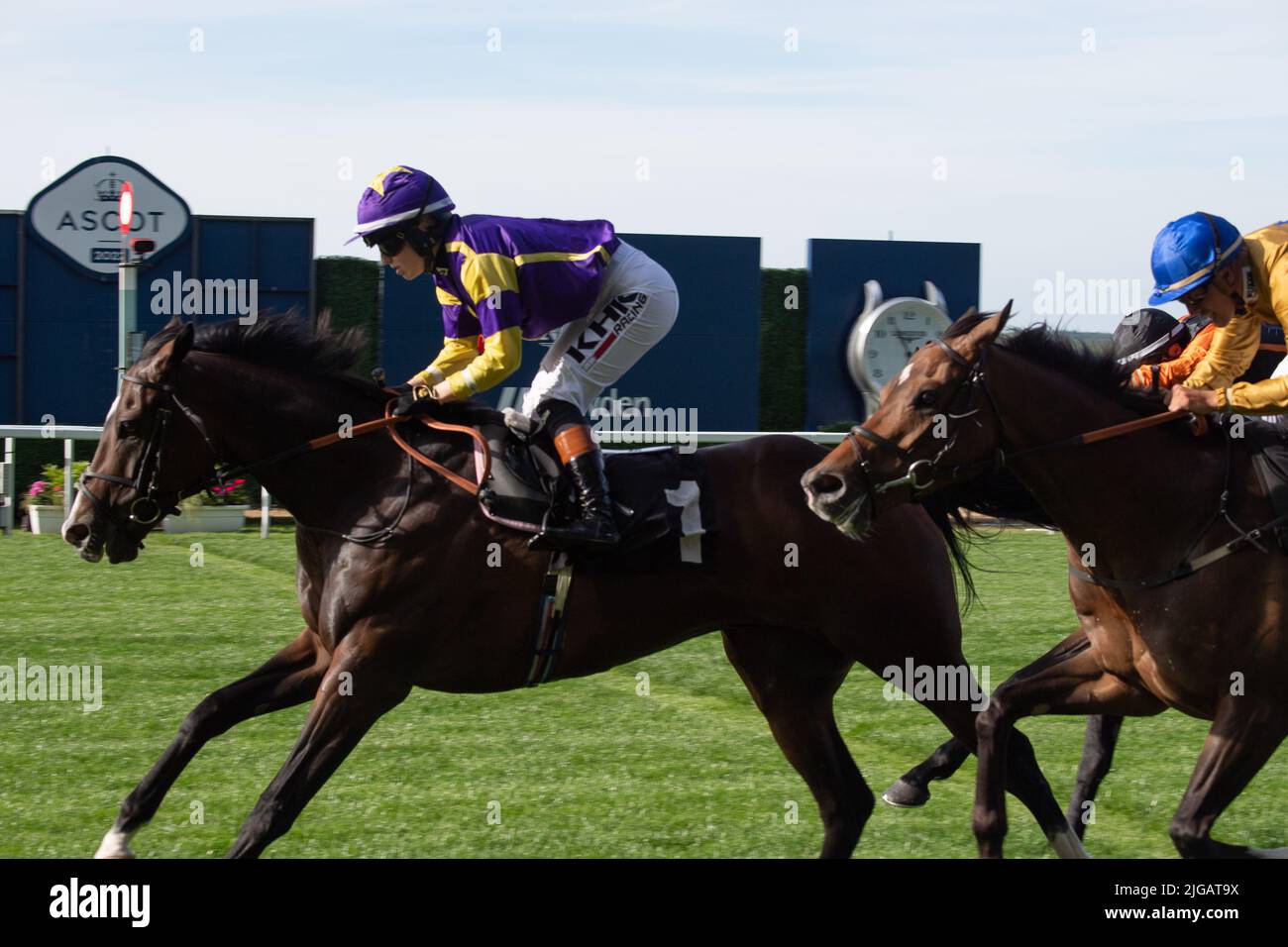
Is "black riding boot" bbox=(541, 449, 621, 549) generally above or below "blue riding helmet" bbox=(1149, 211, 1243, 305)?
below

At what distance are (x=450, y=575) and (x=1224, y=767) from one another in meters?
1.95

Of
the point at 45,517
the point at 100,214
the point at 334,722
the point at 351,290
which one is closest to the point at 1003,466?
the point at 334,722

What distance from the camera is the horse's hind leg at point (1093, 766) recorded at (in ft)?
15.2

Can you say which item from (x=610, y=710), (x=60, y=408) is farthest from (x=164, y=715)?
(x=60, y=408)

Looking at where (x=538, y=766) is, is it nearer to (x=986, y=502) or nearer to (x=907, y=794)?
(x=907, y=794)

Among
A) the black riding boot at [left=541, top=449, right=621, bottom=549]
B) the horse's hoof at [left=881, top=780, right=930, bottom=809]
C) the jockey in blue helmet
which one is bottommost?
the horse's hoof at [left=881, top=780, right=930, bottom=809]

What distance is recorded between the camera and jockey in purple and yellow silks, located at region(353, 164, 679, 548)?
13.7 ft

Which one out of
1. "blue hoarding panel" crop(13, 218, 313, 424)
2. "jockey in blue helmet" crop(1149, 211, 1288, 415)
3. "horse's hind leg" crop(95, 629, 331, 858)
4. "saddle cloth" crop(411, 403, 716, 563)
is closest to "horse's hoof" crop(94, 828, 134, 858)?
"horse's hind leg" crop(95, 629, 331, 858)

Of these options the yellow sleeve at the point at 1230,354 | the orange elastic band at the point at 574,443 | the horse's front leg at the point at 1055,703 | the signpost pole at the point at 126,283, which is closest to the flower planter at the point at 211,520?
the signpost pole at the point at 126,283

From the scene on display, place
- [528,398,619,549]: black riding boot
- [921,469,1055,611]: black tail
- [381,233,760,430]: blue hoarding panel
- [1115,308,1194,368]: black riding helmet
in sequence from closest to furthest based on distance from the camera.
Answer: [528,398,619,549]: black riding boot → [921,469,1055,611]: black tail → [1115,308,1194,368]: black riding helmet → [381,233,760,430]: blue hoarding panel

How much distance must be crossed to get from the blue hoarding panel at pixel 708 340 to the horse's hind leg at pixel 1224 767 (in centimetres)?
1164

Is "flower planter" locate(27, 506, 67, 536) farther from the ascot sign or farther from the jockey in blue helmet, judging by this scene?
the jockey in blue helmet

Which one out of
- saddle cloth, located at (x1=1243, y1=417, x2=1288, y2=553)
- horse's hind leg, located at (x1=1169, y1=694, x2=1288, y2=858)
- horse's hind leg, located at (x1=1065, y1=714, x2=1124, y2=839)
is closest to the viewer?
horse's hind leg, located at (x1=1169, y1=694, x2=1288, y2=858)
